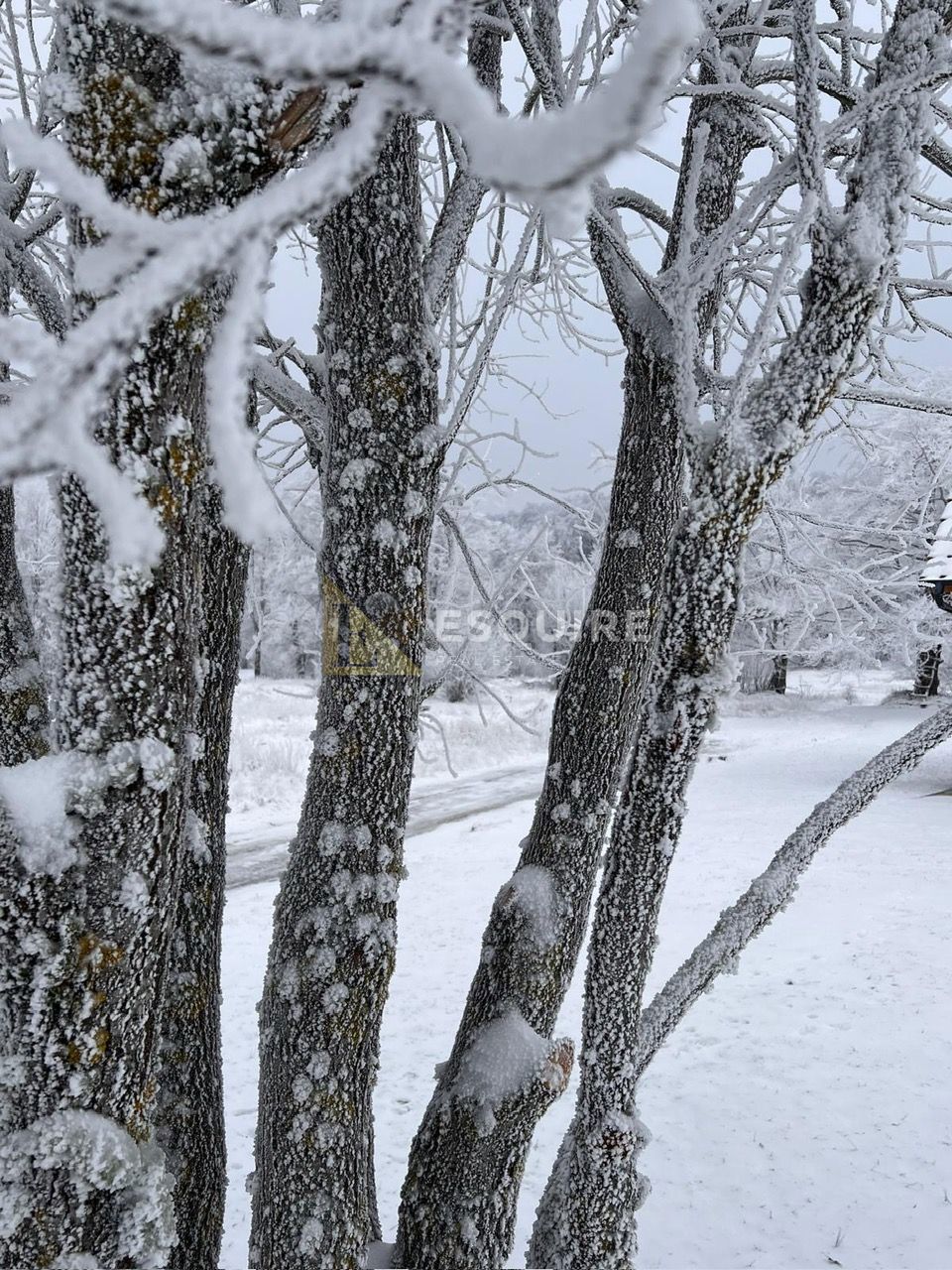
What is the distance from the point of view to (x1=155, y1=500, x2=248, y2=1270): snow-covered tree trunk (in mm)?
1930

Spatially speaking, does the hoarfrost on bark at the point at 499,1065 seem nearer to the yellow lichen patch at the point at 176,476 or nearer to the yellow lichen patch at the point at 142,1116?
the yellow lichen patch at the point at 142,1116

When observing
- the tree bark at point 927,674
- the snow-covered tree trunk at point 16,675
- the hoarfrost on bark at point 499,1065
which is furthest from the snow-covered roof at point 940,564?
the tree bark at point 927,674

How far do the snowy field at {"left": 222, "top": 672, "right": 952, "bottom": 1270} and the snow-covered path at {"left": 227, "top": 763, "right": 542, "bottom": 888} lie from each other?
0.11 metres

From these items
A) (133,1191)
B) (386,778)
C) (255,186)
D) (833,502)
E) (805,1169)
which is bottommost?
(805,1169)

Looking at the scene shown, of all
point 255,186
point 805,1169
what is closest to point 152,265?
point 255,186

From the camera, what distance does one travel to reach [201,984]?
1.99 meters

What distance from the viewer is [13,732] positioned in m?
1.72

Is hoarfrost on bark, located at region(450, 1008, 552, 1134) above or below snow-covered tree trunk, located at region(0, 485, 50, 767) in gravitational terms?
below

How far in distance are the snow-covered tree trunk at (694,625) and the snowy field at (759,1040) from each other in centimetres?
171

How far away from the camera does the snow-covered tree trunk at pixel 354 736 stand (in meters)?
1.75

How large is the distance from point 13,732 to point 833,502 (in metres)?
17.2

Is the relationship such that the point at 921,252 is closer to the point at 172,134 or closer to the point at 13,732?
the point at 172,134

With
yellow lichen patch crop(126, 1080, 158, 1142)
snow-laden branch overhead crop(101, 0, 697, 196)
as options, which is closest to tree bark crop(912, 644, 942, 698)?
yellow lichen patch crop(126, 1080, 158, 1142)

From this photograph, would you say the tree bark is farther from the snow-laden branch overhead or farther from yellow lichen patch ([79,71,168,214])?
the snow-laden branch overhead
